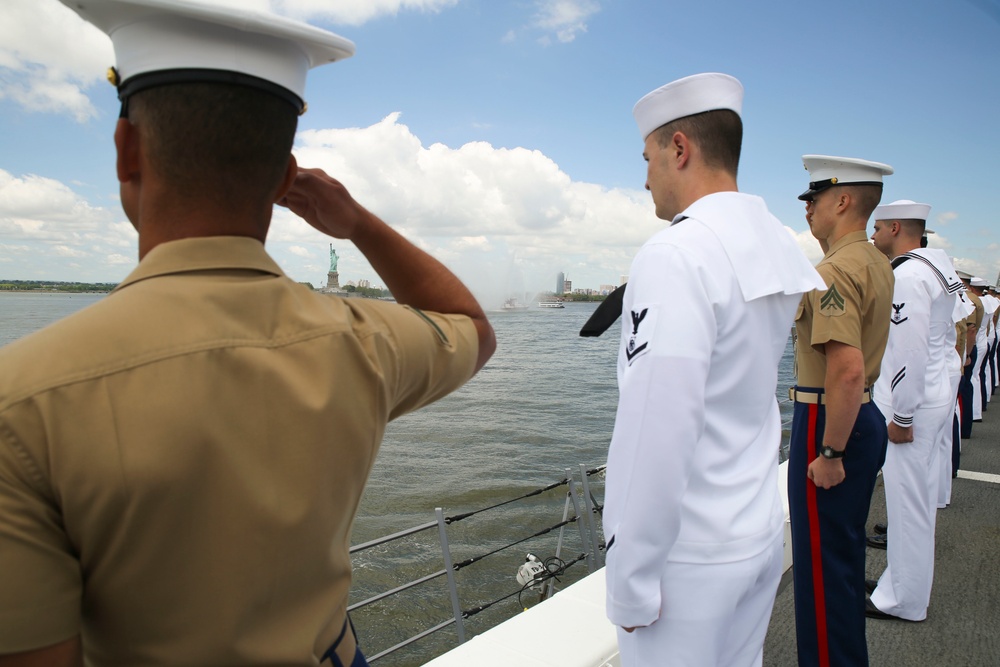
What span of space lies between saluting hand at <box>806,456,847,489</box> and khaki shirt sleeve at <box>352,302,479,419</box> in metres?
2.17

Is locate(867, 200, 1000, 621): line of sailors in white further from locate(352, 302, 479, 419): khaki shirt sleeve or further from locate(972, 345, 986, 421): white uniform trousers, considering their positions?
locate(972, 345, 986, 421): white uniform trousers

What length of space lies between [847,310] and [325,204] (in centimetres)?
236

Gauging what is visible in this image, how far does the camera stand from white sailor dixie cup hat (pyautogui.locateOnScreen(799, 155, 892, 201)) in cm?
315

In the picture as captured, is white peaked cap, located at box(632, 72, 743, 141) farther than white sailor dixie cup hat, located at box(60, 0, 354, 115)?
Yes

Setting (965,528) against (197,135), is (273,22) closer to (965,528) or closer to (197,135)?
(197,135)

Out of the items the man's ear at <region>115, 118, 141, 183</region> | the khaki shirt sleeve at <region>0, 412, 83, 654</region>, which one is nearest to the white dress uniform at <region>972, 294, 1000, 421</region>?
the man's ear at <region>115, 118, 141, 183</region>

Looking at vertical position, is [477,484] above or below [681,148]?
below

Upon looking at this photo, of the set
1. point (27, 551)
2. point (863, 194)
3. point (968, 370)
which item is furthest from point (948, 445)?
point (27, 551)

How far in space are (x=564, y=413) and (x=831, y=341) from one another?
78.3ft

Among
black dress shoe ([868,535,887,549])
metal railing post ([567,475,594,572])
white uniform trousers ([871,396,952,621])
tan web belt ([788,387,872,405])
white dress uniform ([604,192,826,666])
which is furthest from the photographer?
black dress shoe ([868,535,887,549])

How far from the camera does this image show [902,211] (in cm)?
433

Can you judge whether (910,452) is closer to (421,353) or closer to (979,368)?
(421,353)

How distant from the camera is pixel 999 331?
1518 centimetres

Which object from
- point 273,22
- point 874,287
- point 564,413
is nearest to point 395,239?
point 273,22
